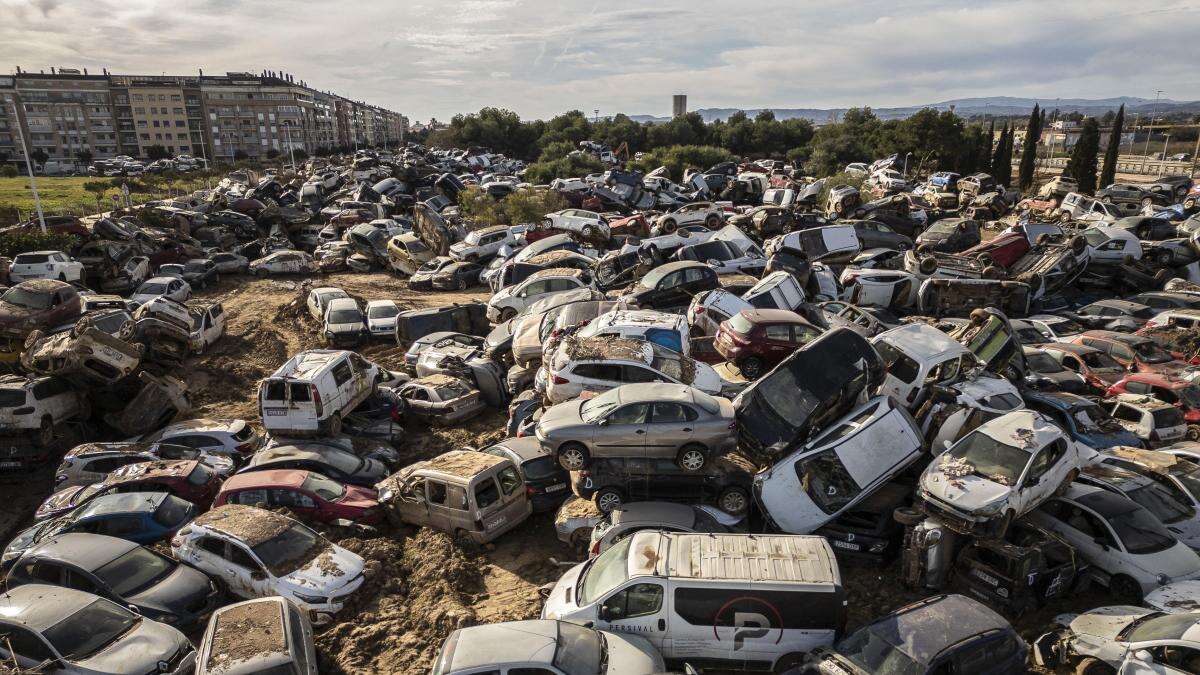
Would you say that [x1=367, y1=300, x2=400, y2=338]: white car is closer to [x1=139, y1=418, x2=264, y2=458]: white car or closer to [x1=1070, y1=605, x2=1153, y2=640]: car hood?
[x1=139, y1=418, x2=264, y2=458]: white car

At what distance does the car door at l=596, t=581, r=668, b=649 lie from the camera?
6.52 meters

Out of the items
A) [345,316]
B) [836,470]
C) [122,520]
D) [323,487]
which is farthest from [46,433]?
[836,470]

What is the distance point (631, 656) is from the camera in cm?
618

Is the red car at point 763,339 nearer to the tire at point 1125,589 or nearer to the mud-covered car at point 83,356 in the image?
the tire at point 1125,589

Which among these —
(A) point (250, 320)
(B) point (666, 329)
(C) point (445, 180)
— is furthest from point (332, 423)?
(C) point (445, 180)

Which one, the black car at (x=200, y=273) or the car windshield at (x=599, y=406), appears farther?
the black car at (x=200, y=273)

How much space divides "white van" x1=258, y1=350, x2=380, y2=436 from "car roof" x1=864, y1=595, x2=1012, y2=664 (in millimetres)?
10031

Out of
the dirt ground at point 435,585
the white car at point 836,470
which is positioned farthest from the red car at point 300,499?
the white car at point 836,470

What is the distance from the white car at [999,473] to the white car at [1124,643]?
1190mm

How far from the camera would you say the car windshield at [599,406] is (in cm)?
966

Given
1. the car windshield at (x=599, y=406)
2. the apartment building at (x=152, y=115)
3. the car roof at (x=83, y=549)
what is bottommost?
the car roof at (x=83, y=549)

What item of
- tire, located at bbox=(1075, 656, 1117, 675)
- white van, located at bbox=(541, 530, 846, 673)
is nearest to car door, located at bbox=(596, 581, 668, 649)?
white van, located at bbox=(541, 530, 846, 673)

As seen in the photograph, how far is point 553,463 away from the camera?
10398 millimetres

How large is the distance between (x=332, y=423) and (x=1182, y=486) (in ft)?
45.0
